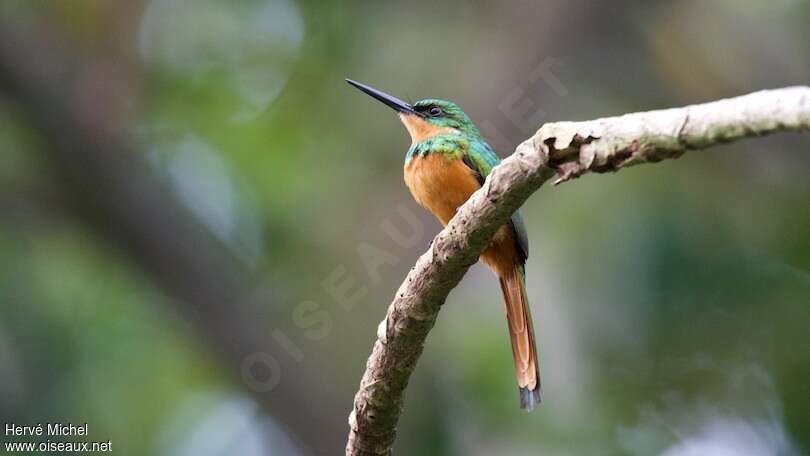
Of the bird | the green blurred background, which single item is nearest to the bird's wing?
the bird

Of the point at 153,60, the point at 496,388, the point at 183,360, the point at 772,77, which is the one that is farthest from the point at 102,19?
the point at 772,77

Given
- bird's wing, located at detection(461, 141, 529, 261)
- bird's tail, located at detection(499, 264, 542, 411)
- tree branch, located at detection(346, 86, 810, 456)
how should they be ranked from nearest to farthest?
tree branch, located at detection(346, 86, 810, 456) → bird's tail, located at detection(499, 264, 542, 411) → bird's wing, located at detection(461, 141, 529, 261)

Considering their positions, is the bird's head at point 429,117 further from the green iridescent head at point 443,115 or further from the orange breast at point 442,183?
the orange breast at point 442,183

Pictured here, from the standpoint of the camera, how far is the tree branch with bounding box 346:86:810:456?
1522 millimetres

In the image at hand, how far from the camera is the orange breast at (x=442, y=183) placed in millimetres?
3854

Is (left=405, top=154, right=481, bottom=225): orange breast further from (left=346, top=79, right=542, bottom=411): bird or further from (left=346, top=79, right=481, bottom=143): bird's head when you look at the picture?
(left=346, top=79, right=481, bottom=143): bird's head

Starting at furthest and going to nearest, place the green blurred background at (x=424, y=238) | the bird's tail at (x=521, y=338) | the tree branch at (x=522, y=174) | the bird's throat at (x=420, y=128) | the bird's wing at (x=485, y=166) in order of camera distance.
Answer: the green blurred background at (x=424, y=238)
the bird's throat at (x=420, y=128)
the bird's wing at (x=485, y=166)
the bird's tail at (x=521, y=338)
the tree branch at (x=522, y=174)

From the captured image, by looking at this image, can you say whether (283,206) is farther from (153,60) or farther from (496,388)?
(496,388)

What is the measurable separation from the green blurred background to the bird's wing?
5.47ft

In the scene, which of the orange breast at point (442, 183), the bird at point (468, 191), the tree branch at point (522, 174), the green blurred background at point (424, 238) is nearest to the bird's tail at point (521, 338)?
the bird at point (468, 191)

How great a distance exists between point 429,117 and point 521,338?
1.34 metres

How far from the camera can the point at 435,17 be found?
7.79 metres

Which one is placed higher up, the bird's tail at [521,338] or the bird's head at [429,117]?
the bird's head at [429,117]

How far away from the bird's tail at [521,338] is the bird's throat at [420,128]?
0.75 meters
